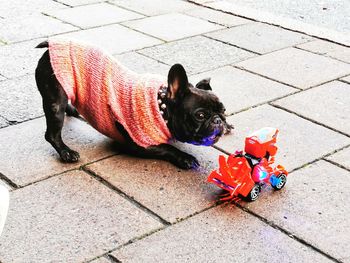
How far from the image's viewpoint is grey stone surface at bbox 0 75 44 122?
490 cm

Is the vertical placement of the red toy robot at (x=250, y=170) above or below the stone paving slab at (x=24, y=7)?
above

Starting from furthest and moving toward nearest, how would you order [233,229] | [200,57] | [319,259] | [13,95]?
[200,57]
[13,95]
[233,229]
[319,259]

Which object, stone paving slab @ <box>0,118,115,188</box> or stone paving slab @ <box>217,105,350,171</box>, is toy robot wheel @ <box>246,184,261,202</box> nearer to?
stone paving slab @ <box>217,105,350,171</box>

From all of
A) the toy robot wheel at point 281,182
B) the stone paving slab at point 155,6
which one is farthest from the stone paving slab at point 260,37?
the toy robot wheel at point 281,182

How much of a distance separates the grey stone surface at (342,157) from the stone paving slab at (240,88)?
3.10 feet

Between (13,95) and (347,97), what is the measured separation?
2782 mm

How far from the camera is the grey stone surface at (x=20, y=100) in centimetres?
490

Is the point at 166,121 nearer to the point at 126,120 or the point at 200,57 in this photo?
the point at 126,120

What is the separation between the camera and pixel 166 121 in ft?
13.4

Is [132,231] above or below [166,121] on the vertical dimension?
below

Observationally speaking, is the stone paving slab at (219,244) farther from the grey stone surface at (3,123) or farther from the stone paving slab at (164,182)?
the grey stone surface at (3,123)

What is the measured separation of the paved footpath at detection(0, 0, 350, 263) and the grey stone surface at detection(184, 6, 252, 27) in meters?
0.53

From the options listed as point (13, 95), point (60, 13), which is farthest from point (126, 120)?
point (60, 13)

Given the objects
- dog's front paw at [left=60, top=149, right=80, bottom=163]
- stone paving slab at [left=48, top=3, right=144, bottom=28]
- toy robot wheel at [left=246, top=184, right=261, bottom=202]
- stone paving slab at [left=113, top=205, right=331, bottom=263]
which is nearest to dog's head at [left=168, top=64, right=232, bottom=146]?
toy robot wheel at [left=246, top=184, right=261, bottom=202]
